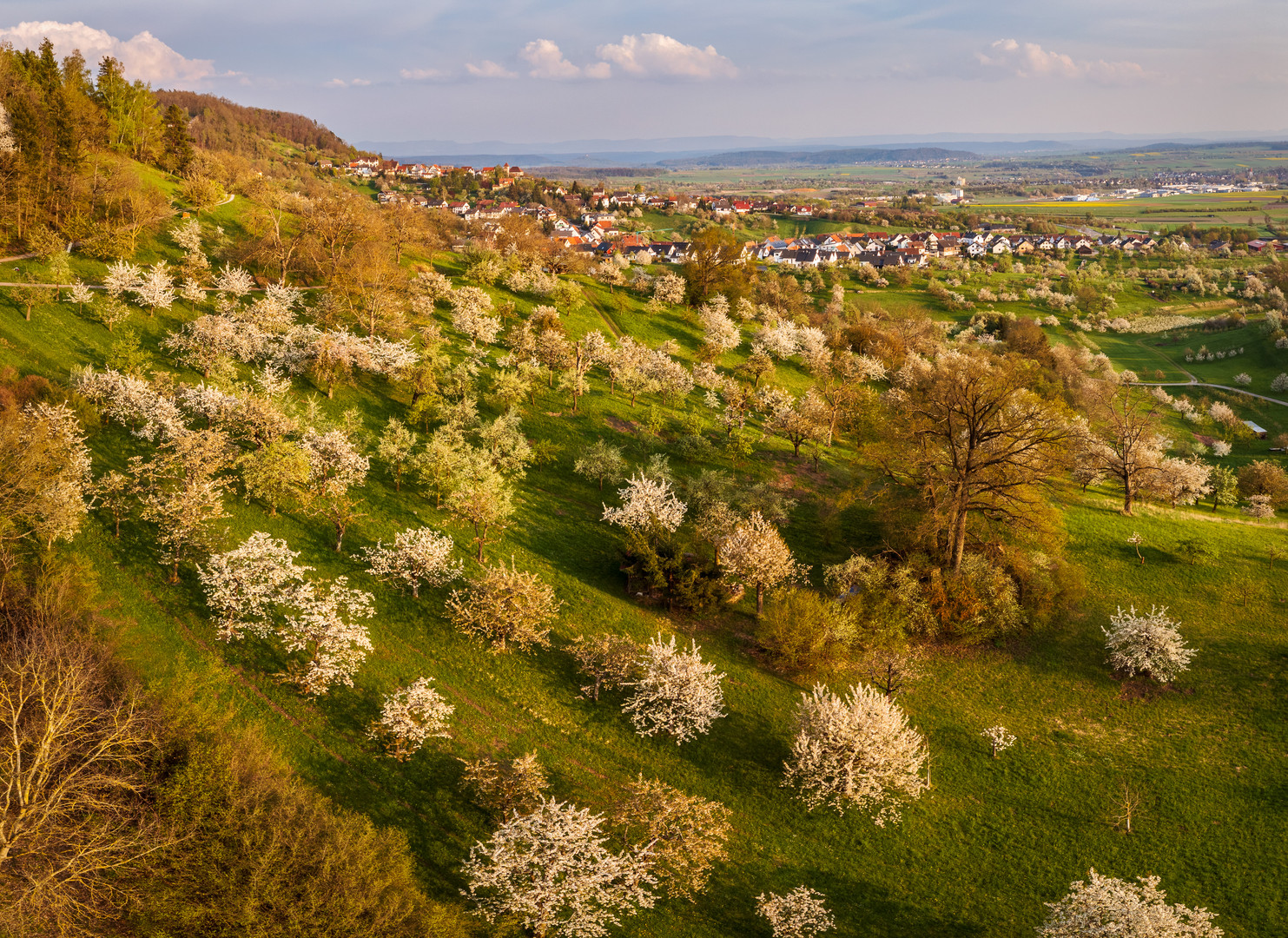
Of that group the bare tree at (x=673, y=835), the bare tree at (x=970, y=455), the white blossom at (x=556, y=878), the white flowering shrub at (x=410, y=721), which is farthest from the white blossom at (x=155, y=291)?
the bare tree at (x=970, y=455)

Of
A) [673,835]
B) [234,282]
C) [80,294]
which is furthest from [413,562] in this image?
[234,282]

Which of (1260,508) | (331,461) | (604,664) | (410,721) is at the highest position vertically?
(331,461)

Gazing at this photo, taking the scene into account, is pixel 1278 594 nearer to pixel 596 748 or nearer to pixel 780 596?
pixel 780 596

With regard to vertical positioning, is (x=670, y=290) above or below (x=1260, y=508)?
above

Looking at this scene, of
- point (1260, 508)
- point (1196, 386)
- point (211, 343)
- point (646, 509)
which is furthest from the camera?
point (1196, 386)

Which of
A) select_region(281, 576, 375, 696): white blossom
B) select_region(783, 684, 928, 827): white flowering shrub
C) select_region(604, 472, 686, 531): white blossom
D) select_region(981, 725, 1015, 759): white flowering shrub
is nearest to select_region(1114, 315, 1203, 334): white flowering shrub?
select_region(604, 472, 686, 531): white blossom

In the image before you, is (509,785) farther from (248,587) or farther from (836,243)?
(836,243)

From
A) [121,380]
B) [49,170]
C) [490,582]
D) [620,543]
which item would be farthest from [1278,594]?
[49,170]

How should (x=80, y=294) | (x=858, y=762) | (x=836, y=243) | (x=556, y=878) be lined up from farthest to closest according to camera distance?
(x=836, y=243)
(x=80, y=294)
(x=858, y=762)
(x=556, y=878)
